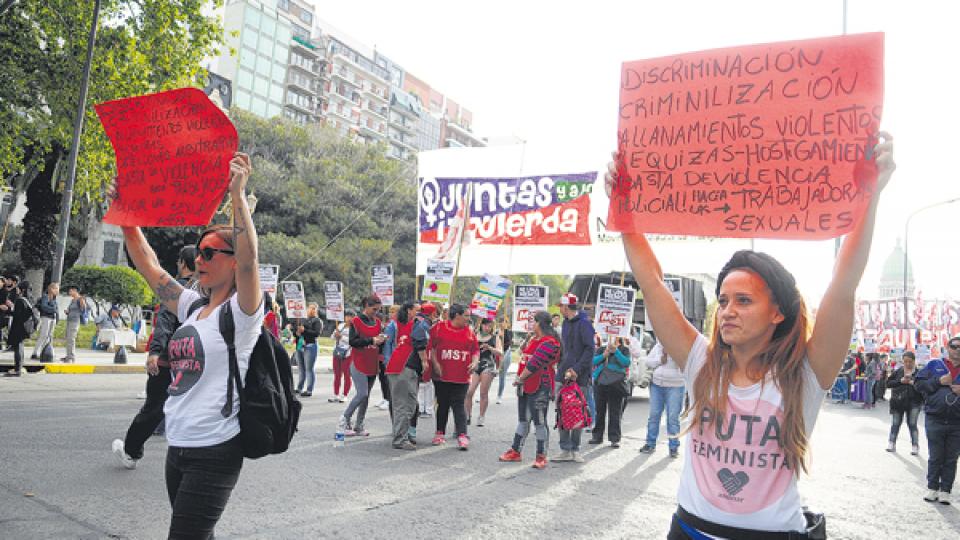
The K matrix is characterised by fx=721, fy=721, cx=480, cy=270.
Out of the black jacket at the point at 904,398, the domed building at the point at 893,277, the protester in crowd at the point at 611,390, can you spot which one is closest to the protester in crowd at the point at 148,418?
the protester in crowd at the point at 611,390

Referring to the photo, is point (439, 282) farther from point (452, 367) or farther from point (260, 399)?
point (260, 399)

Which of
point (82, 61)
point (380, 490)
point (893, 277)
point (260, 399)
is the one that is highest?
point (893, 277)

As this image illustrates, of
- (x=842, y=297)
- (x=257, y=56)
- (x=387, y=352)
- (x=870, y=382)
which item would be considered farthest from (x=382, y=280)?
(x=257, y=56)

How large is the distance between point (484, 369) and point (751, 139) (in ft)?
30.4

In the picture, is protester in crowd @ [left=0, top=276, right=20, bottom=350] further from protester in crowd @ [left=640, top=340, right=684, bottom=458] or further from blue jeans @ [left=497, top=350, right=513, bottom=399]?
protester in crowd @ [left=640, top=340, right=684, bottom=458]

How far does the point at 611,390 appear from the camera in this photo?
10.1m

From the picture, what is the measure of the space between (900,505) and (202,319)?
7224 mm

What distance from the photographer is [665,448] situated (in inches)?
393

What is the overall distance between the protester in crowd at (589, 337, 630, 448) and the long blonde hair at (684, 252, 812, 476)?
309 inches

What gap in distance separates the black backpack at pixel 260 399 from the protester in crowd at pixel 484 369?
8.30m

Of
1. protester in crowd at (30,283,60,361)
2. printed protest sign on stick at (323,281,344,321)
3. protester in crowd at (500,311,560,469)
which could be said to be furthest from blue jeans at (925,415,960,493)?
protester in crowd at (30,283,60,361)

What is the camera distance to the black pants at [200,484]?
2.68 meters

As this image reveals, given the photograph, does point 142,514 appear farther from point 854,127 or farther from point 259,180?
point 259,180

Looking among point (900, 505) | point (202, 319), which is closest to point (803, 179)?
point (202, 319)
